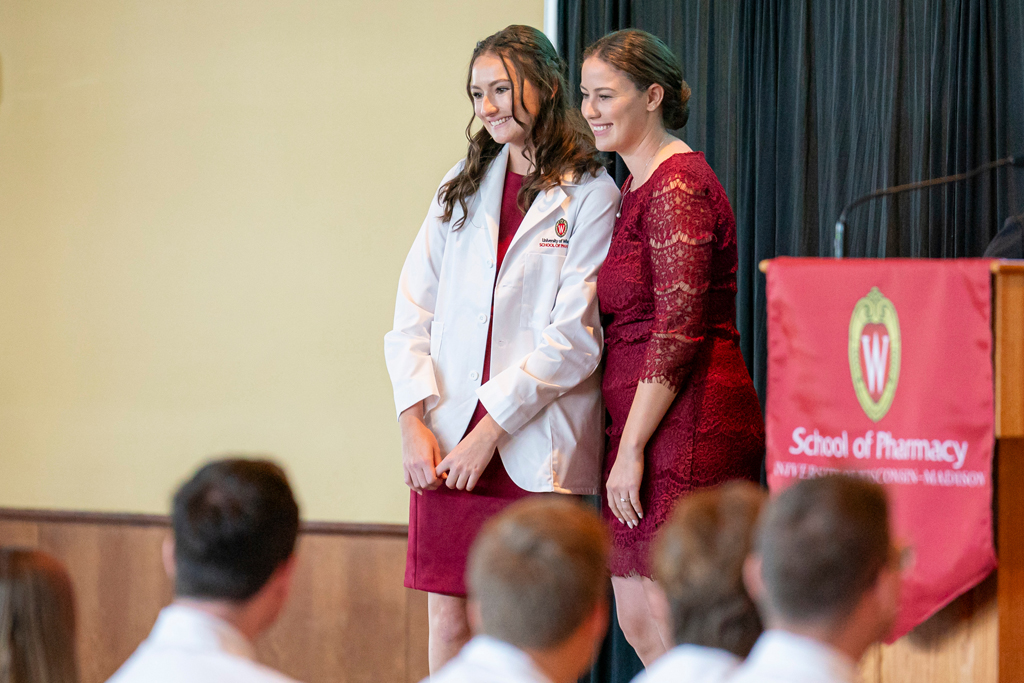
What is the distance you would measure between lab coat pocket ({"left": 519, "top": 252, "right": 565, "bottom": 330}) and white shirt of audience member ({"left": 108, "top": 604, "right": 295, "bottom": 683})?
1328mm

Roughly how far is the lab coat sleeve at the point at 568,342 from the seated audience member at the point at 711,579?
1.09 meters

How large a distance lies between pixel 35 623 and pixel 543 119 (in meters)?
1.71

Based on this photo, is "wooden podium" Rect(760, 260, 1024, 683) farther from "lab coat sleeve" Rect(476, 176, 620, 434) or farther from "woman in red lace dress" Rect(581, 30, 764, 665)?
"lab coat sleeve" Rect(476, 176, 620, 434)

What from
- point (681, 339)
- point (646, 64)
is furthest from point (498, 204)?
point (681, 339)

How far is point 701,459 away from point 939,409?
525 millimetres

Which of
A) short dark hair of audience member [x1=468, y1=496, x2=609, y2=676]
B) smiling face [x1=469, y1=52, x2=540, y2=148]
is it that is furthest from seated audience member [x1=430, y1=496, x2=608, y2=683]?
smiling face [x1=469, y1=52, x2=540, y2=148]

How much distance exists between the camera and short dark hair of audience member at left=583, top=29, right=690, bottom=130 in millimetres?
2387

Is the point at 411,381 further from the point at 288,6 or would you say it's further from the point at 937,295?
the point at 288,6

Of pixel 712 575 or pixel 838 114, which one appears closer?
pixel 712 575

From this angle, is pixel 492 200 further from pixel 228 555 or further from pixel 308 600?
pixel 308 600

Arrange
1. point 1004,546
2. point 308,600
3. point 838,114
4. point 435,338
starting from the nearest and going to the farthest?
point 1004,546 < point 435,338 < point 838,114 < point 308,600

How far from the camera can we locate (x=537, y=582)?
1.26m

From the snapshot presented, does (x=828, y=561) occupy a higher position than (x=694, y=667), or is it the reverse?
(x=828, y=561)

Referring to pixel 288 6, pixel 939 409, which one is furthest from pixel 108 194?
pixel 939 409
